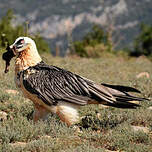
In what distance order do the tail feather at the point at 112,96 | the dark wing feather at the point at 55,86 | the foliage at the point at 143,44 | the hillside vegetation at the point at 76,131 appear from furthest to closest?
the foliage at the point at 143,44, the tail feather at the point at 112,96, the dark wing feather at the point at 55,86, the hillside vegetation at the point at 76,131

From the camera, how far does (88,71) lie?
15555mm

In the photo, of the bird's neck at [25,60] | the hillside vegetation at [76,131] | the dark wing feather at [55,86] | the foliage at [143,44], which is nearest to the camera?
the hillside vegetation at [76,131]

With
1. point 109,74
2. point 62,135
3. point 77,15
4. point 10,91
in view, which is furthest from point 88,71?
point 77,15

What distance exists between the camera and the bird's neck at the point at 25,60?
7211 mm

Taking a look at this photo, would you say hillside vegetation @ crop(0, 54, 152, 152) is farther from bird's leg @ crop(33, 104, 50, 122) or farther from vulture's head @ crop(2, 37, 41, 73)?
vulture's head @ crop(2, 37, 41, 73)

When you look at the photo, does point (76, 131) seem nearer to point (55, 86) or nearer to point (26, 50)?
point (55, 86)

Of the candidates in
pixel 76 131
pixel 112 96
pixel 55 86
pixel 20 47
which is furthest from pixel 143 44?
pixel 76 131

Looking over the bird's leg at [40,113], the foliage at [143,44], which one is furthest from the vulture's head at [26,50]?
the foliage at [143,44]

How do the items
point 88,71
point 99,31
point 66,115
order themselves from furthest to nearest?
point 99,31 → point 88,71 → point 66,115

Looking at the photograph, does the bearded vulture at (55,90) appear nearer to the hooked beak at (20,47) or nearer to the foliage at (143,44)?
the hooked beak at (20,47)

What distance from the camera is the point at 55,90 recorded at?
7.05 metres

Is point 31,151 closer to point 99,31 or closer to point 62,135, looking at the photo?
point 62,135

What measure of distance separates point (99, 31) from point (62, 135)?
39699 millimetres

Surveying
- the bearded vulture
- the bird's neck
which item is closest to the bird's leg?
the bearded vulture
